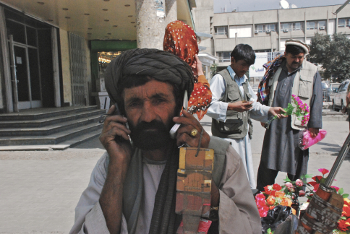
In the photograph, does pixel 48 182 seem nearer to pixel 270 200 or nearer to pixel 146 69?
pixel 270 200

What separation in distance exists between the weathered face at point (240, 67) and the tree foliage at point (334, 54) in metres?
27.7

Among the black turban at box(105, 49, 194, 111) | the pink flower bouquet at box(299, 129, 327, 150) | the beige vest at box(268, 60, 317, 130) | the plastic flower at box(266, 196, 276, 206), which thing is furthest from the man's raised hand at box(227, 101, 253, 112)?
the black turban at box(105, 49, 194, 111)

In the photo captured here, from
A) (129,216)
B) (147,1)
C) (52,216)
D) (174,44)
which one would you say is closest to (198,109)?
(174,44)

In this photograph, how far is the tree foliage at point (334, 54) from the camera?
2677 centimetres

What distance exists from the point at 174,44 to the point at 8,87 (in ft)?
28.4

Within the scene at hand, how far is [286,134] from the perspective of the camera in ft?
10.1

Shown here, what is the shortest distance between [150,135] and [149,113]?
11 centimetres

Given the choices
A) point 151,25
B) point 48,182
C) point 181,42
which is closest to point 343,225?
point 181,42

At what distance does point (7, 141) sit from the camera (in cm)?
731

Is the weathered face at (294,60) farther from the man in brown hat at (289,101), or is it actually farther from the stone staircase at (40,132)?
the stone staircase at (40,132)

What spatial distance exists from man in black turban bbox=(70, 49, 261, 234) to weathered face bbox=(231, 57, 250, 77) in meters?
1.95

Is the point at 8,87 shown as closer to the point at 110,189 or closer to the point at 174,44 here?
the point at 174,44

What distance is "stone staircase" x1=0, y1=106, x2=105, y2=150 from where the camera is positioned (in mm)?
7312

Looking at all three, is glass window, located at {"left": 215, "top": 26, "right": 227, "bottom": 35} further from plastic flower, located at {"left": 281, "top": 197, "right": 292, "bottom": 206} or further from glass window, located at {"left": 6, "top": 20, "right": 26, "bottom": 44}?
plastic flower, located at {"left": 281, "top": 197, "right": 292, "bottom": 206}
